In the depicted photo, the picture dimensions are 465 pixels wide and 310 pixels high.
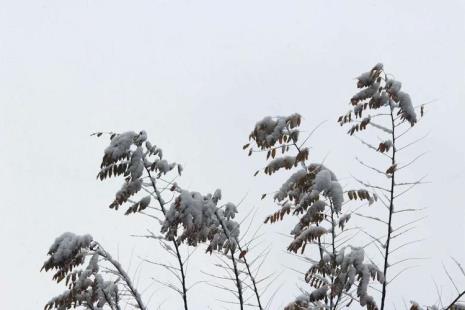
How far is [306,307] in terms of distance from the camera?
395 centimetres

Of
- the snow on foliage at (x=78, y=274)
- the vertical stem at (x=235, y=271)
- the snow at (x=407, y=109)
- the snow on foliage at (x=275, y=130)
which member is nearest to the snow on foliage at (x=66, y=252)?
the snow on foliage at (x=78, y=274)

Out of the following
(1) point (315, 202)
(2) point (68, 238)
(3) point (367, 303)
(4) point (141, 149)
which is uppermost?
(4) point (141, 149)

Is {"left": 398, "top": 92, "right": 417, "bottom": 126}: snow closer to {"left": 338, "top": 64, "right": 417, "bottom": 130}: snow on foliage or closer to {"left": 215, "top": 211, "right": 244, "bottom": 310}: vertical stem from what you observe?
{"left": 338, "top": 64, "right": 417, "bottom": 130}: snow on foliage

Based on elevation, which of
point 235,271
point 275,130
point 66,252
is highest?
point 275,130

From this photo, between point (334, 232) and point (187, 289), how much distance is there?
1577mm

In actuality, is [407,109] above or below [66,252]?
above

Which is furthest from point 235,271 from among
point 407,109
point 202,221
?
point 407,109

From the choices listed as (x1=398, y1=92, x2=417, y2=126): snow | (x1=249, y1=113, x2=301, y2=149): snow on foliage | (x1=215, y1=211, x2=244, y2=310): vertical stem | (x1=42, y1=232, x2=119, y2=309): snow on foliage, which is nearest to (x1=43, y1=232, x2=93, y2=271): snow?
(x1=42, y1=232, x2=119, y2=309): snow on foliage

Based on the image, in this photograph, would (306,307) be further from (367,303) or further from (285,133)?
(285,133)

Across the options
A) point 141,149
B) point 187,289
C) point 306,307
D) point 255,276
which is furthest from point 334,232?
point 141,149

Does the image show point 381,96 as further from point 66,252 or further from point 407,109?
point 66,252

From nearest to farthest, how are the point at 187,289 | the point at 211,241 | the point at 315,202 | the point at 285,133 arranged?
the point at 315,202 < the point at 285,133 < the point at 211,241 < the point at 187,289

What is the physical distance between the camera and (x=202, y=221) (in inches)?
158

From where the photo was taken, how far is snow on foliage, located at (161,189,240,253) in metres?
3.94
